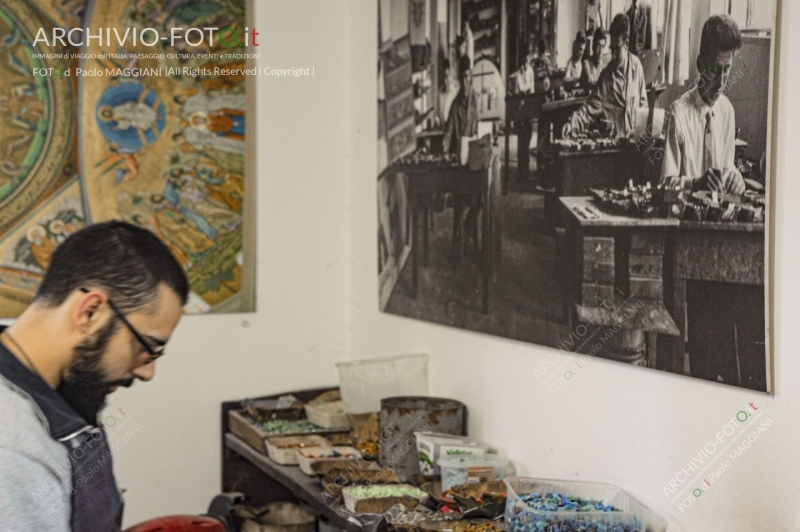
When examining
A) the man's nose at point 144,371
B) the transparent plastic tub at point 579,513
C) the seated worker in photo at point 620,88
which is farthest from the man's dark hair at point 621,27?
the man's nose at point 144,371

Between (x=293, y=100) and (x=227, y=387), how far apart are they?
1.43m

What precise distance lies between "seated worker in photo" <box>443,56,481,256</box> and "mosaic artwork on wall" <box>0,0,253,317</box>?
1233mm

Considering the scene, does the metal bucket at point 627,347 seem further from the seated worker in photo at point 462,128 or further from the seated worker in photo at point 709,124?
the seated worker in photo at point 462,128

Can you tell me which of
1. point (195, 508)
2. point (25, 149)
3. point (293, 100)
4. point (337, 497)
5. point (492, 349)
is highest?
point (293, 100)

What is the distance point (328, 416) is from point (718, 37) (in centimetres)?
231

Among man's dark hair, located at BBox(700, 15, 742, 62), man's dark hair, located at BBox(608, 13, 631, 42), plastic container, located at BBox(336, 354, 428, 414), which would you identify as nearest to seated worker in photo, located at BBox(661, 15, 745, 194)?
man's dark hair, located at BBox(700, 15, 742, 62)

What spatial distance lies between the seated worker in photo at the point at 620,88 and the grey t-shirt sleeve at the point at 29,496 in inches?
67.7

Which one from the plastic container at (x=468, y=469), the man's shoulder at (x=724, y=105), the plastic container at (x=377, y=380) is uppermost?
the man's shoulder at (x=724, y=105)

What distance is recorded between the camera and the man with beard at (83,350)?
64.9 inches

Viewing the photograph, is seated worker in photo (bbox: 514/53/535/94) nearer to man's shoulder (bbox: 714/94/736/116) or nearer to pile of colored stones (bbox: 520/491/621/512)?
man's shoulder (bbox: 714/94/736/116)

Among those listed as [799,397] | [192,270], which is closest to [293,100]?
[192,270]

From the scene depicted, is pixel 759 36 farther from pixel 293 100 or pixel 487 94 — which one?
pixel 293 100

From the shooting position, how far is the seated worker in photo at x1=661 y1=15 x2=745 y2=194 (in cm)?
207

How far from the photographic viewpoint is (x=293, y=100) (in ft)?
13.6
